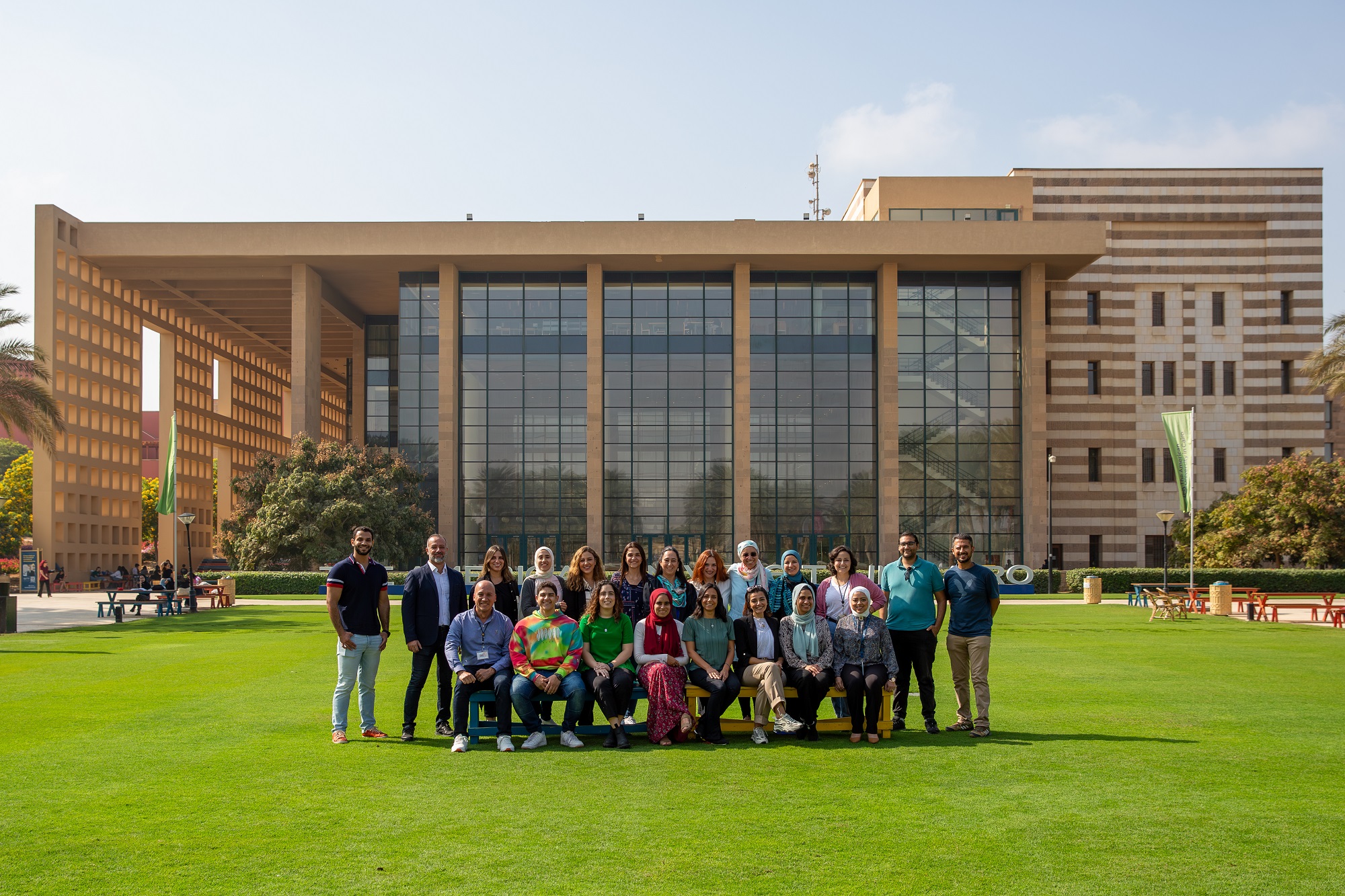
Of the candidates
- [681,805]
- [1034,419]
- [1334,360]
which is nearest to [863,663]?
[681,805]

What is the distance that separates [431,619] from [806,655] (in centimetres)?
372

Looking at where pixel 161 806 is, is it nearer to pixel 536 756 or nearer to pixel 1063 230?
pixel 536 756

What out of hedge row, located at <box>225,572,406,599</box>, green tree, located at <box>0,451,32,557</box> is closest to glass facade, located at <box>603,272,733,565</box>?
hedge row, located at <box>225,572,406,599</box>

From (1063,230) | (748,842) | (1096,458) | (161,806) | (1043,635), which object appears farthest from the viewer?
(1096,458)

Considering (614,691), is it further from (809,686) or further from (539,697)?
(809,686)

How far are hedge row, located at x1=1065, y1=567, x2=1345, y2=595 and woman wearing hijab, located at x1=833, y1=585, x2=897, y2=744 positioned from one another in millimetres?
36445

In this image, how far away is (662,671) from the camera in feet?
35.1

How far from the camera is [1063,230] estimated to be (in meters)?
57.5

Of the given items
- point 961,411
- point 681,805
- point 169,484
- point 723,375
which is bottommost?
point 681,805

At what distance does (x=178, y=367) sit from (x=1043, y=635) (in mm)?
64795

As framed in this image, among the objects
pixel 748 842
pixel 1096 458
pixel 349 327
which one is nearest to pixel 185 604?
pixel 748 842

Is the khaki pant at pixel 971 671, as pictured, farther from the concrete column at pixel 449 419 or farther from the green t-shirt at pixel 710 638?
the concrete column at pixel 449 419

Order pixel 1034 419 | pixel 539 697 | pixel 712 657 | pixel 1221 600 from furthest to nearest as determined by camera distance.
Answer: pixel 1034 419 → pixel 1221 600 → pixel 712 657 → pixel 539 697

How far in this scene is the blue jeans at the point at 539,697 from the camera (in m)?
10.6
